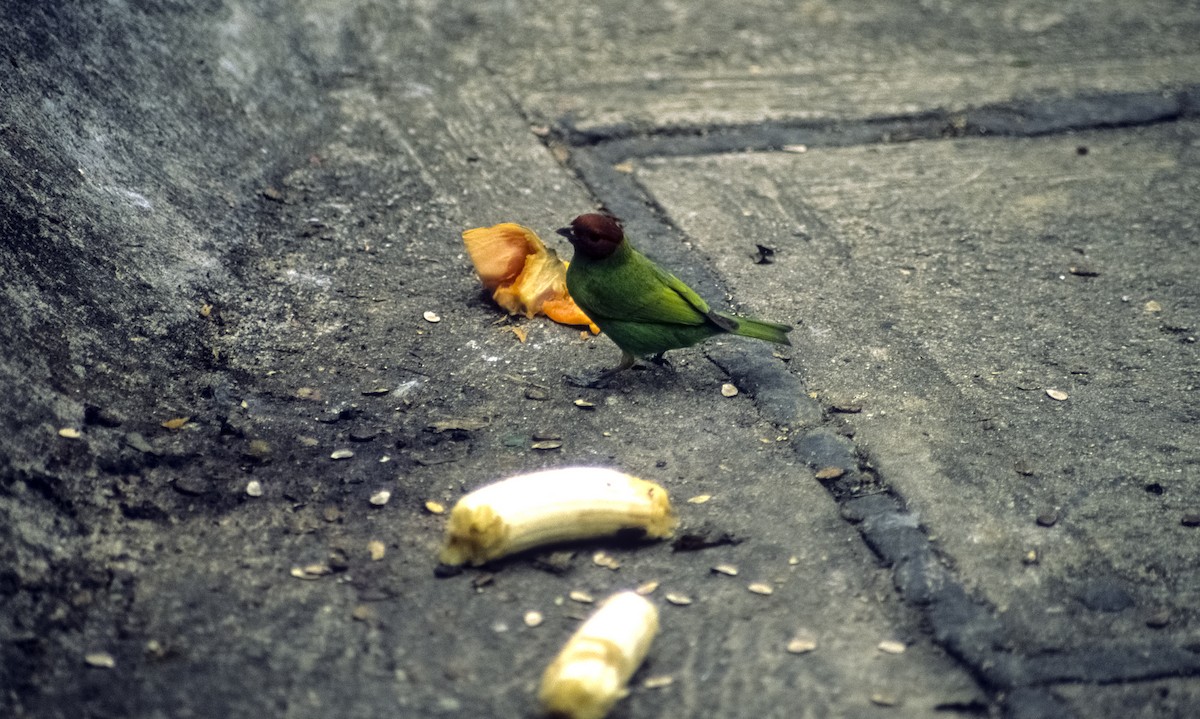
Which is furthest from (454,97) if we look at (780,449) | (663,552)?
(663,552)

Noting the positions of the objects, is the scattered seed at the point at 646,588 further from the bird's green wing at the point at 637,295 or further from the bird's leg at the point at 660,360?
the bird's leg at the point at 660,360

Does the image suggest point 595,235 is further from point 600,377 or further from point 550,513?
point 550,513

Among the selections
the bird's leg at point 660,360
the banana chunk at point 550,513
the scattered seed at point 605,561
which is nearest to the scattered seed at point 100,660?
the banana chunk at point 550,513

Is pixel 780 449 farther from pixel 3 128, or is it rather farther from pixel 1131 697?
pixel 3 128

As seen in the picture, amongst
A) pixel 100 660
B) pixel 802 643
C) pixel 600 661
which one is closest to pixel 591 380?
pixel 802 643

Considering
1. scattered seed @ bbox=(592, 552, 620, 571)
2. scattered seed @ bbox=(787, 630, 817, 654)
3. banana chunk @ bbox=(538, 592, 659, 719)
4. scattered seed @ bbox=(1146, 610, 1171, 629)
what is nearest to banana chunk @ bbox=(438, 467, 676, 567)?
scattered seed @ bbox=(592, 552, 620, 571)
